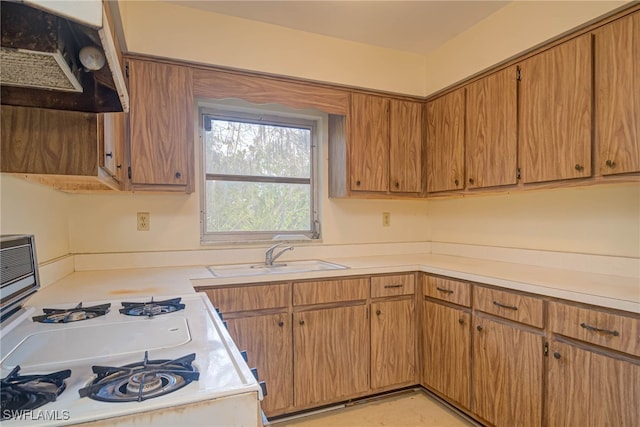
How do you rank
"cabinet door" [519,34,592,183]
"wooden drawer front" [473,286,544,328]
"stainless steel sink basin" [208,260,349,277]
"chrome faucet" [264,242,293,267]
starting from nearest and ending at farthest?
"wooden drawer front" [473,286,544,328] < "cabinet door" [519,34,592,183] < "stainless steel sink basin" [208,260,349,277] < "chrome faucet" [264,242,293,267]

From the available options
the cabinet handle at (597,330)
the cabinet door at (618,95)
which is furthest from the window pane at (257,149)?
the cabinet handle at (597,330)

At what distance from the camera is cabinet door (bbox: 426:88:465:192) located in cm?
250

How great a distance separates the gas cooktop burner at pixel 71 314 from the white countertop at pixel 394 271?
16cm

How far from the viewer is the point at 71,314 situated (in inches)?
47.9

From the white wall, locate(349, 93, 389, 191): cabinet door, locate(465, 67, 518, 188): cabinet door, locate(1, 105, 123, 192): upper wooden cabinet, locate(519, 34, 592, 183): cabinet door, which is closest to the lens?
locate(1, 105, 123, 192): upper wooden cabinet

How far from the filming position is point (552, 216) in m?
2.17

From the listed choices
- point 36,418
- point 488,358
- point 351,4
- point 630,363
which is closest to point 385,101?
point 351,4

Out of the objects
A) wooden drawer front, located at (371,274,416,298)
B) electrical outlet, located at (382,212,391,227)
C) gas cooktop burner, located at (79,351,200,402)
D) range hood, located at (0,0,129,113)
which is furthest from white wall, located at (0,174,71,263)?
electrical outlet, located at (382,212,391,227)

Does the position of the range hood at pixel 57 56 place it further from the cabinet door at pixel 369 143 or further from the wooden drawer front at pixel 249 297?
the cabinet door at pixel 369 143

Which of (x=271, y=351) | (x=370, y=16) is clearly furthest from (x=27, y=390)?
(x=370, y=16)

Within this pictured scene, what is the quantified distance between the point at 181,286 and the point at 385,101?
1976mm

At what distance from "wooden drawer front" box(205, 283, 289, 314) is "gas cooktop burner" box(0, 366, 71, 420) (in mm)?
1111

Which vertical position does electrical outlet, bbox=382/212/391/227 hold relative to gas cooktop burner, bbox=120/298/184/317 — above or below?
above

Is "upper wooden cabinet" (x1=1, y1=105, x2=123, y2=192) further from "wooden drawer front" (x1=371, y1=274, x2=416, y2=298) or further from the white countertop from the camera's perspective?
"wooden drawer front" (x1=371, y1=274, x2=416, y2=298)
